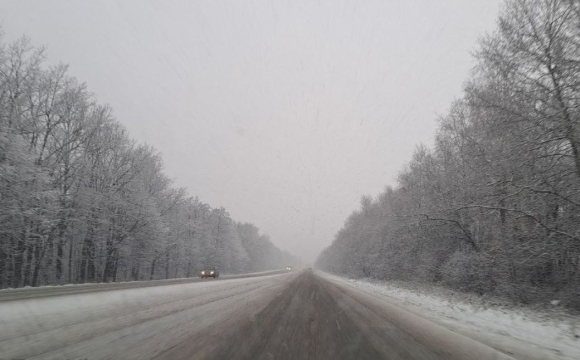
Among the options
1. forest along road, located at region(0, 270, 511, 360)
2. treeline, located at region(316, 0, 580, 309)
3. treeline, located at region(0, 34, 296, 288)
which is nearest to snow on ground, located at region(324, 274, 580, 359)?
forest along road, located at region(0, 270, 511, 360)

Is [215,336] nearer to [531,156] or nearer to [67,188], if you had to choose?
[531,156]

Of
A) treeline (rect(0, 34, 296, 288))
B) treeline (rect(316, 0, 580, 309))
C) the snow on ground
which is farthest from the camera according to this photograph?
treeline (rect(0, 34, 296, 288))

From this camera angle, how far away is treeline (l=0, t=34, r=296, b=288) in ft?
66.3

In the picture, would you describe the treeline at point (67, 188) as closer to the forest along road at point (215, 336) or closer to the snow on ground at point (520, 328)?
the forest along road at point (215, 336)

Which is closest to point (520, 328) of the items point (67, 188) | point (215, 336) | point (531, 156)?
point (531, 156)

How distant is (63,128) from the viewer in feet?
85.4

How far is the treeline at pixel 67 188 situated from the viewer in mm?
20219

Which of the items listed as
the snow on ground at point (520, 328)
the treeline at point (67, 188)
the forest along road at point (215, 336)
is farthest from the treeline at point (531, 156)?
the treeline at point (67, 188)

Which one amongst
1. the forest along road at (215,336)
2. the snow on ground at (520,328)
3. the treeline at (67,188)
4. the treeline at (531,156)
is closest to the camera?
the forest along road at (215,336)

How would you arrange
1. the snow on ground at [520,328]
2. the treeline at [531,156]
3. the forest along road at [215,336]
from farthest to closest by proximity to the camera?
1. the treeline at [531,156]
2. the snow on ground at [520,328]
3. the forest along road at [215,336]

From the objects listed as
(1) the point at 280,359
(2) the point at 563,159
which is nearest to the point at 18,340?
(1) the point at 280,359

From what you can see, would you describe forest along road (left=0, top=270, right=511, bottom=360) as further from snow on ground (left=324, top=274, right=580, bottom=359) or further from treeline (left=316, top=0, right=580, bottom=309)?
treeline (left=316, top=0, right=580, bottom=309)

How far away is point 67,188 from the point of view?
26.2 metres

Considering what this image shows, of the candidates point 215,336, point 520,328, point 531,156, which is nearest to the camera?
point 215,336
